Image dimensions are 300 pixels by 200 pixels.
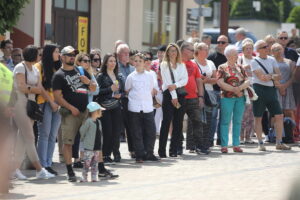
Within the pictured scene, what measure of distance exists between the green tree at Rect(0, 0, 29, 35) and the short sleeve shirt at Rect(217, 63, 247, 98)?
409 cm

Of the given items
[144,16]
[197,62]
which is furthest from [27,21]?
[197,62]

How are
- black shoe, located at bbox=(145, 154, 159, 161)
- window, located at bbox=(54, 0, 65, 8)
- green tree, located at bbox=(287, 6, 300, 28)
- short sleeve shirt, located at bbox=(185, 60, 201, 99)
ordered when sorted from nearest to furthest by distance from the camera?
1. black shoe, located at bbox=(145, 154, 159, 161)
2. short sleeve shirt, located at bbox=(185, 60, 201, 99)
3. window, located at bbox=(54, 0, 65, 8)
4. green tree, located at bbox=(287, 6, 300, 28)

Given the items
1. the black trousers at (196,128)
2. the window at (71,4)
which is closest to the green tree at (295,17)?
the window at (71,4)

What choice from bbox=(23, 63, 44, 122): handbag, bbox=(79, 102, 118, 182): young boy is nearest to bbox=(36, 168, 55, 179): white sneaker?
bbox=(79, 102, 118, 182): young boy

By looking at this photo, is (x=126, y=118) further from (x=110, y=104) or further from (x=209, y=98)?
(x=209, y=98)

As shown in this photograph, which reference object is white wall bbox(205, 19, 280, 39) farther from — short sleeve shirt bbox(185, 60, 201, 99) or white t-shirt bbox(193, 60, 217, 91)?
short sleeve shirt bbox(185, 60, 201, 99)

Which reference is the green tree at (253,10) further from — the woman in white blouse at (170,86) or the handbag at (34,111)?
the handbag at (34,111)

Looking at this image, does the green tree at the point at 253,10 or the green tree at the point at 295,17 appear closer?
the green tree at the point at 253,10

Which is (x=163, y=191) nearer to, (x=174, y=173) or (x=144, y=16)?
(x=174, y=173)

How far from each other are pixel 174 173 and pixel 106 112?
5.32 ft

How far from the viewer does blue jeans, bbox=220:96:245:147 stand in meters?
15.3

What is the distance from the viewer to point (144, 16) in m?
27.4

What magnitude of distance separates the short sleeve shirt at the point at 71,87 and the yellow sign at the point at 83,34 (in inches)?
507

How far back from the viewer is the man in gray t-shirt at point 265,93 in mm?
15750
